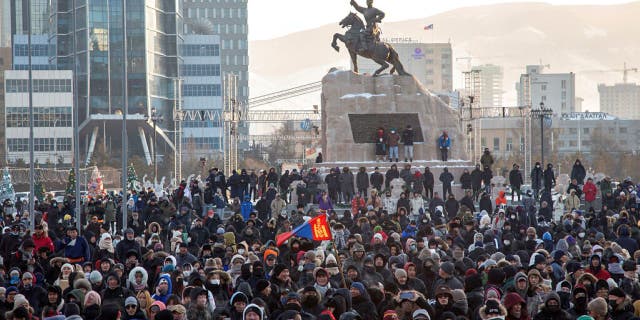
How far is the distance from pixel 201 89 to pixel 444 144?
80.1 metres

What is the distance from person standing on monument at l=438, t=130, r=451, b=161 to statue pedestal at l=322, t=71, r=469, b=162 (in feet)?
1.56

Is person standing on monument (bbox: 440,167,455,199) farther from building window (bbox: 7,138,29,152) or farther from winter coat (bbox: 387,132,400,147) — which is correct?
building window (bbox: 7,138,29,152)

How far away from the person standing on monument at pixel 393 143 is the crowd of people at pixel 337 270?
7.33 m

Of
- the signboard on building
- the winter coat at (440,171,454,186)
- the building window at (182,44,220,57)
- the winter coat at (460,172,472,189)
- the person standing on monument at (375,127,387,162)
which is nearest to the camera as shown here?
the winter coat at (440,171,454,186)

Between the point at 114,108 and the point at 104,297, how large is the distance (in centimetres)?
9223

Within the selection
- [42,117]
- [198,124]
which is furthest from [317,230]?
[198,124]

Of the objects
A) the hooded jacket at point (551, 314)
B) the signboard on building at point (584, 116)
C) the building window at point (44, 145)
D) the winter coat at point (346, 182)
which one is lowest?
the hooded jacket at point (551, 314)

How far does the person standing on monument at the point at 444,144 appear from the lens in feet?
126

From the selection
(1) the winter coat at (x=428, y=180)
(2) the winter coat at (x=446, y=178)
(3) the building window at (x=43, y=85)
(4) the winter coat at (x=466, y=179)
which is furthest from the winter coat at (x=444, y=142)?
(3) the building window at (x=43, y=85)

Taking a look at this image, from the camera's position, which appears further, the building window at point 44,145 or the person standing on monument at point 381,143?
the building window at point 44,145

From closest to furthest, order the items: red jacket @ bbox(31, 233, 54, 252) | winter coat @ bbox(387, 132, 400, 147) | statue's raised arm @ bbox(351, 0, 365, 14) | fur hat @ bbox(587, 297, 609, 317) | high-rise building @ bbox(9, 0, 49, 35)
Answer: fur hat @ bbox(587, 297, 609, 317) → red jacket @ bbox(31, 233, 54, 252) → winter coat @ bbox(387, 132, 400, 147) → statue's raised arm @ bbox(351, 0, 365, 14) → high-rise building @ bbox(9, 0, 49, 35)

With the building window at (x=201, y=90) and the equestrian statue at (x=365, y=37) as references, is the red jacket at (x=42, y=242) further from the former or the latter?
the building window at (x=201, y=90)

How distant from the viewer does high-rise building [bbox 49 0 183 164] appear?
10226 cm

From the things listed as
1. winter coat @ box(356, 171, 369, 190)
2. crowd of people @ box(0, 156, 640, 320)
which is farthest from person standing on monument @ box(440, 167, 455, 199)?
crowd of people @ box(0, 156, 640, 320)
